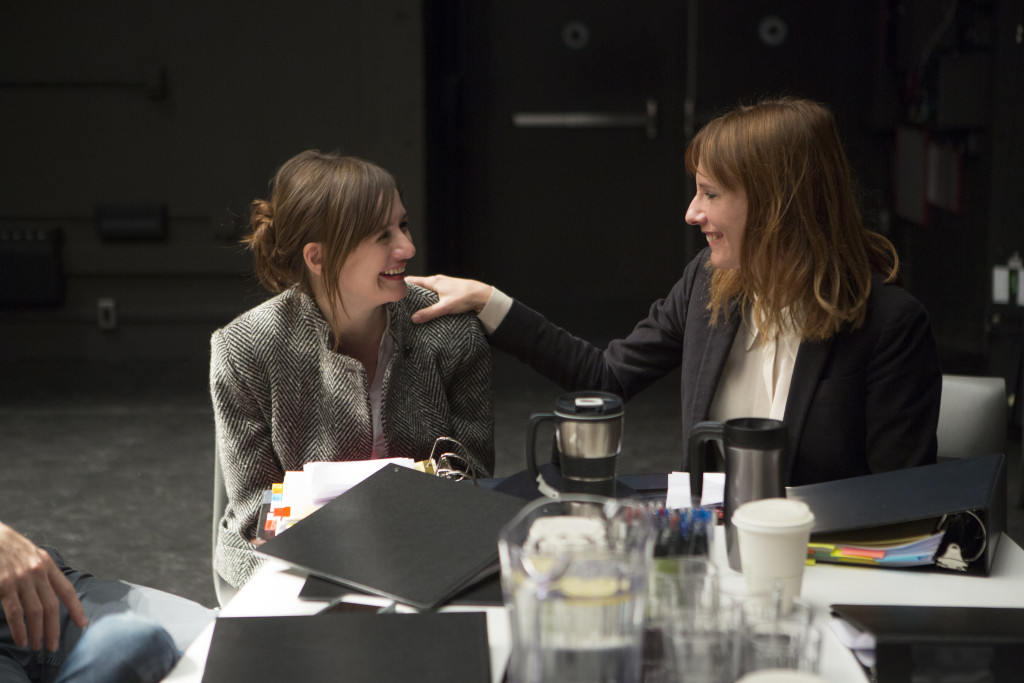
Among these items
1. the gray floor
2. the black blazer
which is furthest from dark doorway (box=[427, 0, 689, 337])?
the black blazer

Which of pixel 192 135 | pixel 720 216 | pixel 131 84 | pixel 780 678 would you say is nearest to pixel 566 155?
pixel 192 135

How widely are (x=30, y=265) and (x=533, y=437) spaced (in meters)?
4.88

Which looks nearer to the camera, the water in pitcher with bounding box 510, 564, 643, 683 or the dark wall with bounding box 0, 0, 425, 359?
the water in pitcher with bounding box 510, 564, 643, 683

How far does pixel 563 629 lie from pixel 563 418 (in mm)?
529

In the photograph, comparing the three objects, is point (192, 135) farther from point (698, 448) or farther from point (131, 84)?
point (698, 448)

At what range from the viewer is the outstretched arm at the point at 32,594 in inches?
54.3

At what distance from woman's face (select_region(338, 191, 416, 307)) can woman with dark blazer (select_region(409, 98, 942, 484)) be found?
52 cm

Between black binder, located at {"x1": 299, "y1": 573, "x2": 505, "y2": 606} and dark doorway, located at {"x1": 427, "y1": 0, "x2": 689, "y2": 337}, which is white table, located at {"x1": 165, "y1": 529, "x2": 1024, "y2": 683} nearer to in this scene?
black binder, located at {"x1": 299, "y1": 573, "x2": 505, "y2": 606}

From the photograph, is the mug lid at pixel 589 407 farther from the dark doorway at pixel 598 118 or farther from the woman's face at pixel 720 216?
the dark doorway at pixel 598 118

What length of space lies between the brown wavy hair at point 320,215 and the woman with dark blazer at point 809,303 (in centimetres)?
57

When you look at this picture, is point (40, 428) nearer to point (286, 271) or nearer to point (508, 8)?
point (286, 271)

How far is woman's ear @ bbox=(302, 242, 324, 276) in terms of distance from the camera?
196cm

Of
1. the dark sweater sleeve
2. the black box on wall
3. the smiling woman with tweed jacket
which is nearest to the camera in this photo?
the smiling woman with tweed jacket

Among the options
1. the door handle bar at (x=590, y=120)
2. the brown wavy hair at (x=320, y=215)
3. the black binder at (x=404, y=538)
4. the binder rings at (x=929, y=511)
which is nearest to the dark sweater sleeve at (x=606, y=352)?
the brown wavy hair at (x=320, y=215)
